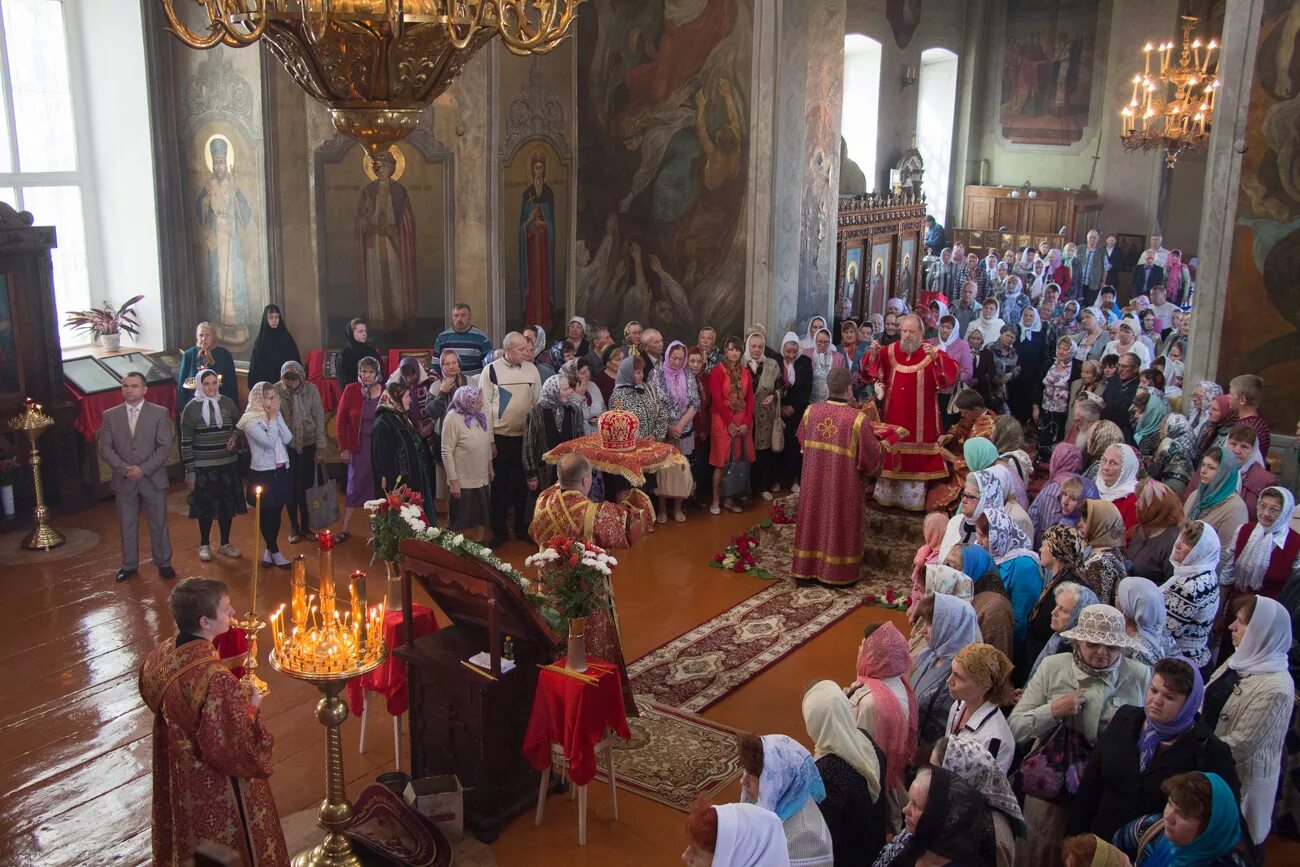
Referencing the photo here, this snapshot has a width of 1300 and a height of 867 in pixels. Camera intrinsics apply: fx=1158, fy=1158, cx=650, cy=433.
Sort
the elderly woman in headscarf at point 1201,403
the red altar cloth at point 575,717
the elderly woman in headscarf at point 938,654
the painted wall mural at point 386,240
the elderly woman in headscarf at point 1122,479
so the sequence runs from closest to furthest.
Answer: the elderly woman in headscarf at point 938,654
the red altar cloth at point 575,717
the elderly woman in headscarf at point 1122,479
the elderly woman in headscarf at point 1201,403
the painted wall mural at point 386,240

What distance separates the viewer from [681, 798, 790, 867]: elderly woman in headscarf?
3.60 metres

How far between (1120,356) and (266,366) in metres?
8.09

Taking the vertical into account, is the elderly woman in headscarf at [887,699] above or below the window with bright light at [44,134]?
below

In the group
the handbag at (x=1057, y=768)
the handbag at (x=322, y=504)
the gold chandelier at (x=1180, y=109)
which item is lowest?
the handbag at (x=322, y=504)

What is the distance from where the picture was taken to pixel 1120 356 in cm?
996

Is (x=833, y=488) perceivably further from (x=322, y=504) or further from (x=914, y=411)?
(x=322, y=504)

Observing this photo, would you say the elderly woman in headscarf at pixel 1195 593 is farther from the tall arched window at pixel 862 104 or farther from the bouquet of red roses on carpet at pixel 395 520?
the tall arched window at pixel 862 104

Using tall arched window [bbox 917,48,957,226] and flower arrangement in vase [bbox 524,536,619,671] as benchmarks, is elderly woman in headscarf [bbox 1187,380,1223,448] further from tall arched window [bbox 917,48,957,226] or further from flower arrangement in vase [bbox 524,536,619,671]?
tall arched window [bbox 917,48,957,226]

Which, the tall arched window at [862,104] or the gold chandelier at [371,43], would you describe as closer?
the gold chandelier at [371,43]

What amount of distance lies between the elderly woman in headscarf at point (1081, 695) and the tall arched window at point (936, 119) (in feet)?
63.5

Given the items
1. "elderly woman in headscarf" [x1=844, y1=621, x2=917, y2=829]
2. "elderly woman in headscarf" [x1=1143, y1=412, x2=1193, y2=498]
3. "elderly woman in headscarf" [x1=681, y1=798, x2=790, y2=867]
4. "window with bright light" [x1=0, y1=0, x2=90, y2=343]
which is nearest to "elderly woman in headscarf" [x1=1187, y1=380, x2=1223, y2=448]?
"elderly woman in headscarf" [x1=1143, y1=412, x2=1193, y2=498]

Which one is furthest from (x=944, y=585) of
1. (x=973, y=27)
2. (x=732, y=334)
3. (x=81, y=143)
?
(x=973, y=27)

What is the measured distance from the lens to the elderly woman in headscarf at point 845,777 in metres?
4.41

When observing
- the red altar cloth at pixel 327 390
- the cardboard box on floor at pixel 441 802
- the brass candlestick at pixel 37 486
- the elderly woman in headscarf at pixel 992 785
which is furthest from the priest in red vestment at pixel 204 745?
the red altar cloth at pixel 327 390
